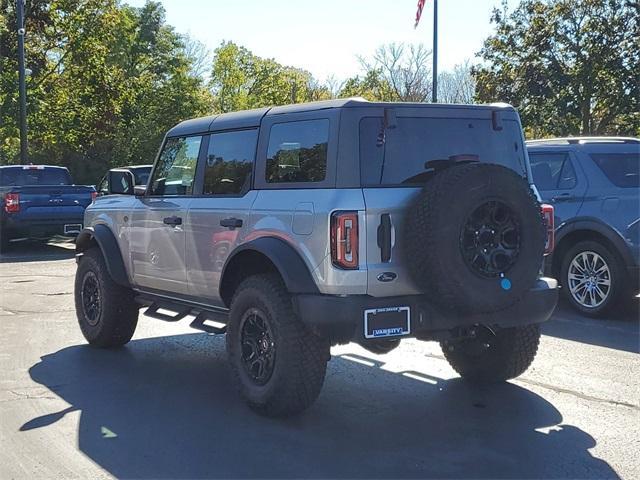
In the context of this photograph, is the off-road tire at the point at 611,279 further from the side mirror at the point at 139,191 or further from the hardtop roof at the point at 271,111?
the side mirror at the point at 139,191

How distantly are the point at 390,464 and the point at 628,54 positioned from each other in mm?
23371

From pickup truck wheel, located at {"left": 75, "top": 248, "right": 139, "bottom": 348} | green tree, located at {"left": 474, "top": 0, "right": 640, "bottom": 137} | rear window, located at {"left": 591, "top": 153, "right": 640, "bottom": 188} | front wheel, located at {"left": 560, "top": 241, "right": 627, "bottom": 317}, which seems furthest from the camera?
green tree, located at {"left": 474, "top": 0, "right": 640, "bottom": 137}

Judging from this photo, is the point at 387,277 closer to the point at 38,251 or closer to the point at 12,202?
the point at 12,202

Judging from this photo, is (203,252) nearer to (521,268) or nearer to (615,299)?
(521,268)

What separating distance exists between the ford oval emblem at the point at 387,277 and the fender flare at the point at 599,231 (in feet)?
13.8

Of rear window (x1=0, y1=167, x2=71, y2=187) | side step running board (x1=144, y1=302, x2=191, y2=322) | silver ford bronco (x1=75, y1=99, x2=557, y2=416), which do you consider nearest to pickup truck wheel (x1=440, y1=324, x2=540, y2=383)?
silver ford bronco (x1=75, y1=99, x2=557, y2=416)

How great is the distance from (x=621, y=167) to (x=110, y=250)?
5.36 metres

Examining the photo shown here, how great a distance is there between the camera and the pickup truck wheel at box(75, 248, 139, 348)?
691 centimetres

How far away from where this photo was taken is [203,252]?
18.7 ft

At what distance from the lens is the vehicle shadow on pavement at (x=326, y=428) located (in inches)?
164

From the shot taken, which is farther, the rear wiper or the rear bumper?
the rear wiper

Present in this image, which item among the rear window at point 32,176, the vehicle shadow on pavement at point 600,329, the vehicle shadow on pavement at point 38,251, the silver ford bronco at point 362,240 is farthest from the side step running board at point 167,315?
the rear window at point 32,176

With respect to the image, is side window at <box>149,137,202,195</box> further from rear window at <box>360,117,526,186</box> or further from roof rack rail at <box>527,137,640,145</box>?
roof rack rail at <box>527,137,640,145</box>

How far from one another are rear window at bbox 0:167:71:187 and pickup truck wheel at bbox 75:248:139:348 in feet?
33.3
